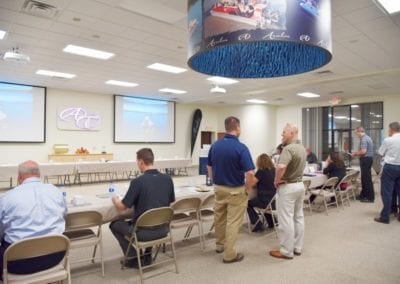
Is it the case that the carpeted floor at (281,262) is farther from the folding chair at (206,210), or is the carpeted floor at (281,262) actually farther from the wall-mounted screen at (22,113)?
the wall-mounted screen at (22,113)

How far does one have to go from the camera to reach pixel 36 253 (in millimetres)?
2082

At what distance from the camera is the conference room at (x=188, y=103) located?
294 cm

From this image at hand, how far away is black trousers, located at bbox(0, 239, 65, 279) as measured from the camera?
6.86 ft

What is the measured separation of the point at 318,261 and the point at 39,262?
2.72m

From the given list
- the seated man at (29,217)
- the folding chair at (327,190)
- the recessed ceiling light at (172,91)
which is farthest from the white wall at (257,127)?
the seated man at (29,217)

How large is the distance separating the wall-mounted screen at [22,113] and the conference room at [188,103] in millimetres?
31

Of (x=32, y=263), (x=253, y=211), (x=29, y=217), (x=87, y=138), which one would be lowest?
(x=253, y=211)

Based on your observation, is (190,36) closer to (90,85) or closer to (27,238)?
(27,238)

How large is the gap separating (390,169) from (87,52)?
594cm

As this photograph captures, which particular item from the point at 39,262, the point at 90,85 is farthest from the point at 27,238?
the point at 90,85

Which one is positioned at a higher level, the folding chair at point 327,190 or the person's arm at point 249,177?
the person's arm at point 249,177

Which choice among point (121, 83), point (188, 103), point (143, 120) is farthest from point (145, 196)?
point (188, 103)

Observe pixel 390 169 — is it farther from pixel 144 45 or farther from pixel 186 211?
pixel 144 45

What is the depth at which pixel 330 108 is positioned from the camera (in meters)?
13.5
